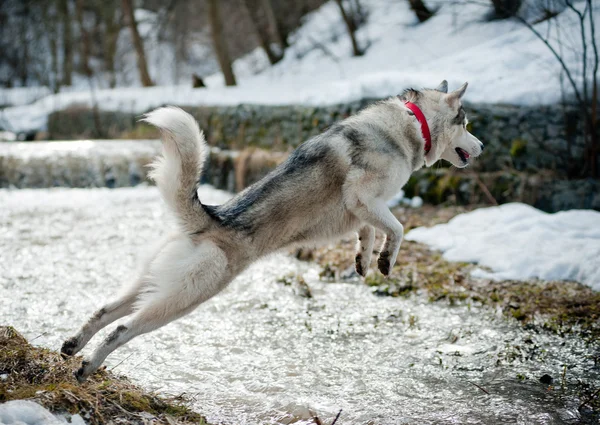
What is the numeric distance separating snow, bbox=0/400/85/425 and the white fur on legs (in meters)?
0.71

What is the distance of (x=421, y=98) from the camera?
4.87 m

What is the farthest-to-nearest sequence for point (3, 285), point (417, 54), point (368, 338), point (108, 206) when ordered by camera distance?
point (417, 54) → point (108, 206) → point (3, 285) → point (368, 338)

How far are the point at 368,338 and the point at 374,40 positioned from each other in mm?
14922

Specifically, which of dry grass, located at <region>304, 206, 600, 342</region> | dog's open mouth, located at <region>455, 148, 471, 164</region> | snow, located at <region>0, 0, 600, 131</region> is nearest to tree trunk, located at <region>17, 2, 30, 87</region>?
snow, located at <region>0, 0, 600, 131</region>

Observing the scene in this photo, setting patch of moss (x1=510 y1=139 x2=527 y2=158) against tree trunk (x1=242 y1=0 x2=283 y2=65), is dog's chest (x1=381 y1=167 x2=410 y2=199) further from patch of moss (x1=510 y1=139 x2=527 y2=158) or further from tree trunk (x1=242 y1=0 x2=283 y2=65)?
tree trunk (x1=242 y1=0 x2=283 y2=65)

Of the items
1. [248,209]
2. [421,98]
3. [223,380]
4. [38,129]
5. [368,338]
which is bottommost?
[38,129]

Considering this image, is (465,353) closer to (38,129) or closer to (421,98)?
(421,98)

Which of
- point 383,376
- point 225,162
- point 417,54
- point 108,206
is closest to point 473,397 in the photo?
point 383,376

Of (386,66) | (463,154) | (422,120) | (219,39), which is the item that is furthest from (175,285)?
(219,39)

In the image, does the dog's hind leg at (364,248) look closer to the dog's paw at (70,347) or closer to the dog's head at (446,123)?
the dog's head at (446,123)

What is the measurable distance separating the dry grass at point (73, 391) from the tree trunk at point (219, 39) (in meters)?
14.6

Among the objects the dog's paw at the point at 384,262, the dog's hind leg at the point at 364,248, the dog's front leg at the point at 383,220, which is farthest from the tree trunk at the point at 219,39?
the dog's paw at the point at 384,262

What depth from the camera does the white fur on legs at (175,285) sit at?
3658 millimetres

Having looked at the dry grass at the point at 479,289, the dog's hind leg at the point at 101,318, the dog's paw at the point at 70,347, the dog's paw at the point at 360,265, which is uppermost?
the dog's hind leg at the point at 101,318
